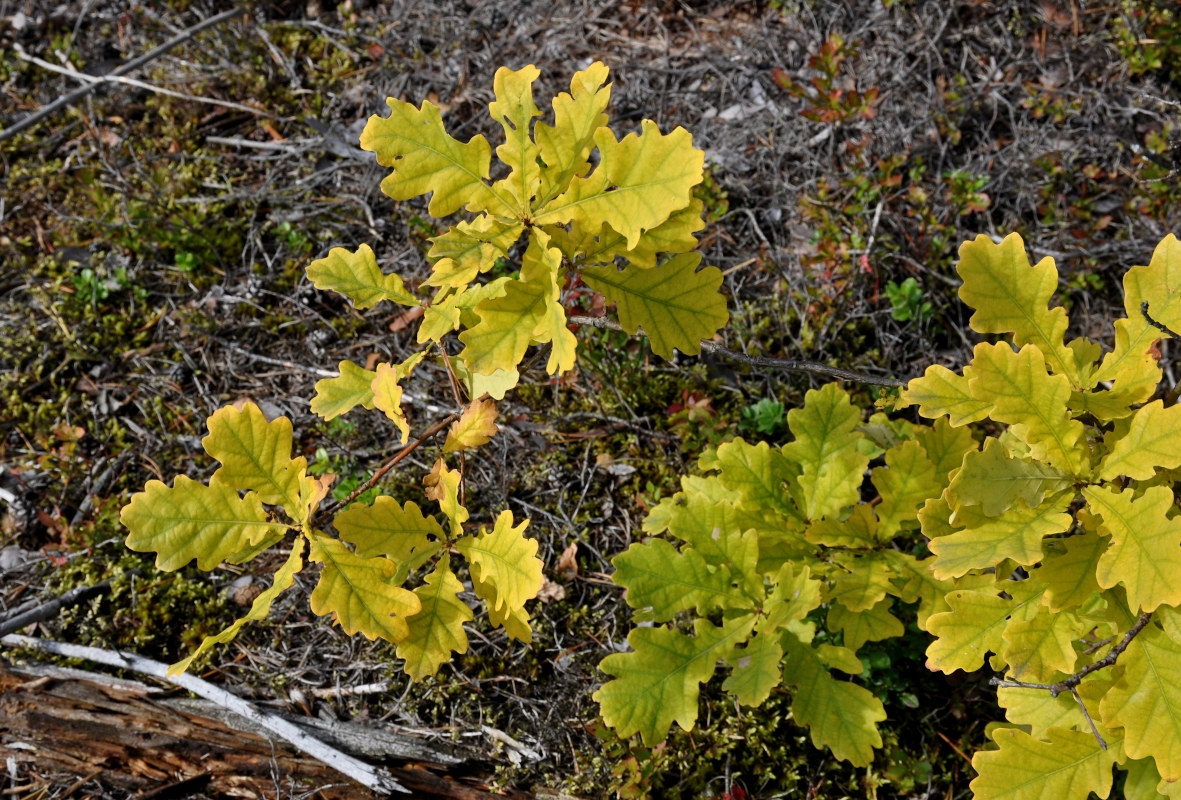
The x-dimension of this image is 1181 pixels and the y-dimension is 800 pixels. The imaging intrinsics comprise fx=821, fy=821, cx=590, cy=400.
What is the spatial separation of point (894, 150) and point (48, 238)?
150 inches

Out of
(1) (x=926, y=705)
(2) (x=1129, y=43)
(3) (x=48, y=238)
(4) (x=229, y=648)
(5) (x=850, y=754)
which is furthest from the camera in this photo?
(3) (x=48, y=238)

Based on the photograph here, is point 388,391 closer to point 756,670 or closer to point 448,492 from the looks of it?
point 448,492

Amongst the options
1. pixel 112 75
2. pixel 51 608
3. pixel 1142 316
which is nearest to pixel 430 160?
pixel 1142 316

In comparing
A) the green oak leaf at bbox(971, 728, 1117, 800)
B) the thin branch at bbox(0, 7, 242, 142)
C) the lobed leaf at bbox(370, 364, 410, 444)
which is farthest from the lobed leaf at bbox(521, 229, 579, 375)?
the thin branch at bbox(0, 7, 242, 142)

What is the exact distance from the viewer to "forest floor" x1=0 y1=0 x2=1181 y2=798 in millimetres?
2771

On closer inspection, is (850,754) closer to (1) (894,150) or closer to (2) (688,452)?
(2) (688,452)

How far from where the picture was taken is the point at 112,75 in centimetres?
404

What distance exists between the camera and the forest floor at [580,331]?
2771 millimetres

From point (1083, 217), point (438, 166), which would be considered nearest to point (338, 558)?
point (438, 166)

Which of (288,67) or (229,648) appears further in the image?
(288,67)

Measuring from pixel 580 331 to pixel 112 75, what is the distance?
111 inches

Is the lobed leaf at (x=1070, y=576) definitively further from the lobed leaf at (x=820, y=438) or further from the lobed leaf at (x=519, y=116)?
the lobed leaf at (x=519, y=116)

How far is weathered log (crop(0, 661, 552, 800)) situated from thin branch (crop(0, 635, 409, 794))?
37 mm

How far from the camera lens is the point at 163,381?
11.3ft
